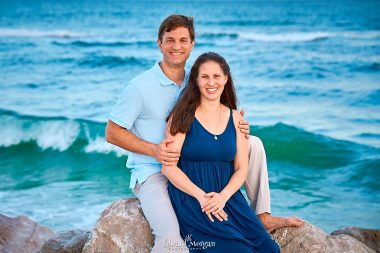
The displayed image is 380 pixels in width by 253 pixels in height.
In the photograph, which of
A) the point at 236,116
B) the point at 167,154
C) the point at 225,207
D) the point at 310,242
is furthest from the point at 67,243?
the point at 310,242

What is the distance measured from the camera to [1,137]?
12578 millimetres

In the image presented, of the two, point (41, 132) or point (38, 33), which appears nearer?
point (41, 132)

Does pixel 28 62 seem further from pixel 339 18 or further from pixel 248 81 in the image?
pixel 339 18

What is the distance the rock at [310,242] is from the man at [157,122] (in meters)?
0.07

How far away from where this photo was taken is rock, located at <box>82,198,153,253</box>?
4102 millimetres

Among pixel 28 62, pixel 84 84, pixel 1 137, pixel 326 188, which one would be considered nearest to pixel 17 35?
pixel 28 62

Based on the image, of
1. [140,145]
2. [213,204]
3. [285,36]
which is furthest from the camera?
[285,36]

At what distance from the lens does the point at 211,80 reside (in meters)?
3.99

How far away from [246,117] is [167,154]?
9206 mm

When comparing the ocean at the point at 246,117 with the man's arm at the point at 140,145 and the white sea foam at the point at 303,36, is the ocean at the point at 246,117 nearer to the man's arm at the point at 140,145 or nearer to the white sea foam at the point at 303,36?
the white sea foam at the point at 303,36

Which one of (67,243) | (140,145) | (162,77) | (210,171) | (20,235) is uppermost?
(162,77)

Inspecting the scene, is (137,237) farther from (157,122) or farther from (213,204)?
(157,122)

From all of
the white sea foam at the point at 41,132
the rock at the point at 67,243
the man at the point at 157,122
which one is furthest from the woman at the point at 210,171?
the white sea foam at the point at 41,132

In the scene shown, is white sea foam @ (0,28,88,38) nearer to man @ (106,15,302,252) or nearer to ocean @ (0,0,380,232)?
ocean @ (0,0,380,232)
